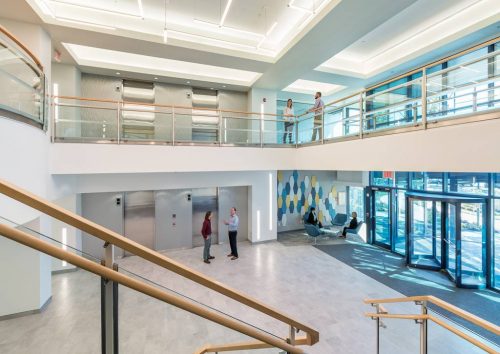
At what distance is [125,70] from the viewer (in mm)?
8297

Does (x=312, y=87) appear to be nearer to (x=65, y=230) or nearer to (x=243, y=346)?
(x=65, y=230)

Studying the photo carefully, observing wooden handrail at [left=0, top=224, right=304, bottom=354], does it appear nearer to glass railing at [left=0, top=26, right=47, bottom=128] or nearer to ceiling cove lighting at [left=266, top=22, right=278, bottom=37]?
glass railing at [left=0, top=26, right=47, bottom=128]

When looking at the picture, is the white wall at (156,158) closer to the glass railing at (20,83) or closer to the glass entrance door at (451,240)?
the glass railing at (20,83)

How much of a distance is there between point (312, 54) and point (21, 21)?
736 cm

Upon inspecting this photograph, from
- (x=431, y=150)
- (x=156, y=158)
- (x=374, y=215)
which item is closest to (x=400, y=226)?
(x=374, y=215)

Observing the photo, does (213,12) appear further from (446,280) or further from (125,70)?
(446,280)

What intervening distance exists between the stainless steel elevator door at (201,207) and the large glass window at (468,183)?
315 inches

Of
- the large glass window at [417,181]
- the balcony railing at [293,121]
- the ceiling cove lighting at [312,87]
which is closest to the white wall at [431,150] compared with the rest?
the balcony railing at [293,121]

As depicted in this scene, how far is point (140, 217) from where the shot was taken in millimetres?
8633

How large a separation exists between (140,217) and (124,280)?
8.39 m

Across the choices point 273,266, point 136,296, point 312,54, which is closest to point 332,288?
point 273,266

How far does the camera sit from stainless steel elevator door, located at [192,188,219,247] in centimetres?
934

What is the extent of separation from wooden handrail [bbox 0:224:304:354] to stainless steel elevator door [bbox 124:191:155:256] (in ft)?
27.1

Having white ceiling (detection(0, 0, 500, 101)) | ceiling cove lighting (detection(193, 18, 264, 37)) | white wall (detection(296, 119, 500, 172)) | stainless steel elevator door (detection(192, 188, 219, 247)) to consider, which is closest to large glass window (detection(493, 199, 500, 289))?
white wall (detection(296, 119, 500, 172))
